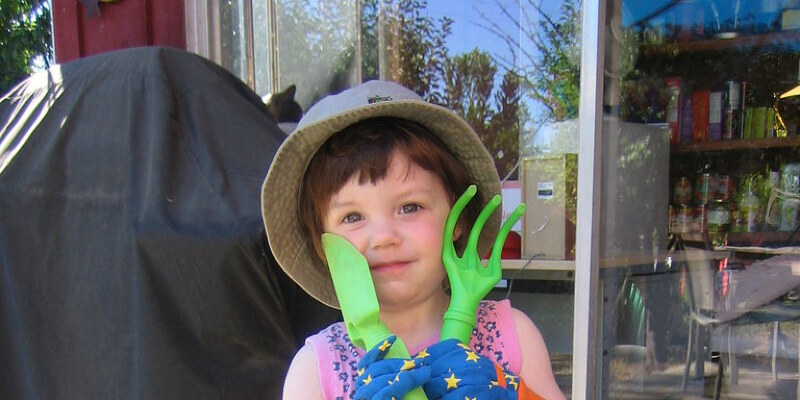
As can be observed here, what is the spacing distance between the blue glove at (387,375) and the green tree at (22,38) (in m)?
4.32

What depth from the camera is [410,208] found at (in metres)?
0.95

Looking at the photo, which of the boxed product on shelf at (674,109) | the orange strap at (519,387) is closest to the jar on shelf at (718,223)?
the boxed product on shelf at (674,109)

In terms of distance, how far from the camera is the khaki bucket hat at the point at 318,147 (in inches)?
38.5

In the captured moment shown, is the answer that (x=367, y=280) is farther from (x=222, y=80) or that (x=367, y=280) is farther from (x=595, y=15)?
(x=595, y=15)

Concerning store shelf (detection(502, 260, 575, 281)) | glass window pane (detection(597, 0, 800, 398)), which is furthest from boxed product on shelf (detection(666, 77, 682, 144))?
store shelf (detection(502, 260, 575, 281))

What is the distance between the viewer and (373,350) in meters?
0.80

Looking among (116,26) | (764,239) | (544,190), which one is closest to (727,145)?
(764,239)

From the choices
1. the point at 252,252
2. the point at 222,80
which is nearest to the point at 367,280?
the point at 252,252

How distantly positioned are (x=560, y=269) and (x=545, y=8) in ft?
4.80

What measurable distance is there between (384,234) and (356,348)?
216 millimetres

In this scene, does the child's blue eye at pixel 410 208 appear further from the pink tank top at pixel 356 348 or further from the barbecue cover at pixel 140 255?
the barbecue cover at pixel 140 255

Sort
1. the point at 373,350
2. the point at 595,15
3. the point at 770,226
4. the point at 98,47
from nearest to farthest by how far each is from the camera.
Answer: the point at 373,350 < the point at 595,15 < the point at 98,47 < the point at 770,226

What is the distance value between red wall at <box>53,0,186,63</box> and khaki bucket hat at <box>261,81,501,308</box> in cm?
171

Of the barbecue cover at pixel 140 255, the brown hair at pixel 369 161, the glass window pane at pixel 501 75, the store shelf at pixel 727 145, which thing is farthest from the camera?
the glass window pane at pixel 501 75
